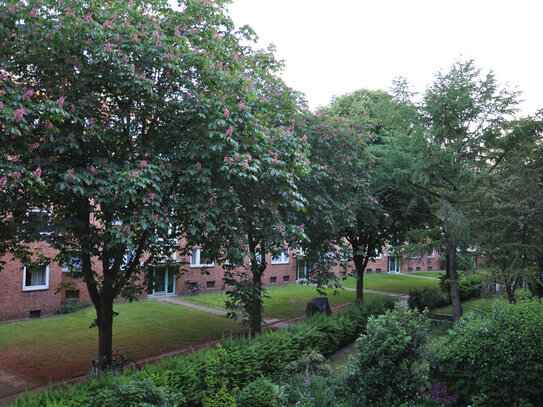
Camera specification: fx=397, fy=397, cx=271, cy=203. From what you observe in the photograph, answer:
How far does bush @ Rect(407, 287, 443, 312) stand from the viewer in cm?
1975

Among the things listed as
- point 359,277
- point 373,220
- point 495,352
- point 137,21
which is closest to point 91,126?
point 137,21

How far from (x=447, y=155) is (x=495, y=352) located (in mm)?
8358

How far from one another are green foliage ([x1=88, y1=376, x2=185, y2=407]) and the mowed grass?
5.43m

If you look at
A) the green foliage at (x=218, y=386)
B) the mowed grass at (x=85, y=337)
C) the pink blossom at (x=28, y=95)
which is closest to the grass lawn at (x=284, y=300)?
the mowed grass at (x=85, y=337)

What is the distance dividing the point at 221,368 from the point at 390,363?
10.4ft

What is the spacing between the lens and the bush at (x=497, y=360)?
680 centimetres

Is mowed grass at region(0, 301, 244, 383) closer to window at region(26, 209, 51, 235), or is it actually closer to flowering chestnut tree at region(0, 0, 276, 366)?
flowering chestnut tree at region(0, 0, 276, 366)

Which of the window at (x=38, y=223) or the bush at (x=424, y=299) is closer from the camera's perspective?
the window at (x=38, y=223)

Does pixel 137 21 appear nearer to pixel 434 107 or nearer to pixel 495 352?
pixel 495 352

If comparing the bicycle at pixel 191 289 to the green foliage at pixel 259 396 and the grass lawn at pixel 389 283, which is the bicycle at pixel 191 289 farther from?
the green foliage at pixel 259 396

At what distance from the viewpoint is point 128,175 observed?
22.4ft

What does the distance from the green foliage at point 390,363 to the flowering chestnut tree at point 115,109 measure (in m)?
4.43

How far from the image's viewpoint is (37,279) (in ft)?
60.0

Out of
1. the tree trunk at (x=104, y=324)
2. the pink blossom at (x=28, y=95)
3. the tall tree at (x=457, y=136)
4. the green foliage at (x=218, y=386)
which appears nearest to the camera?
the pink blossom at (x=28, y=95)
